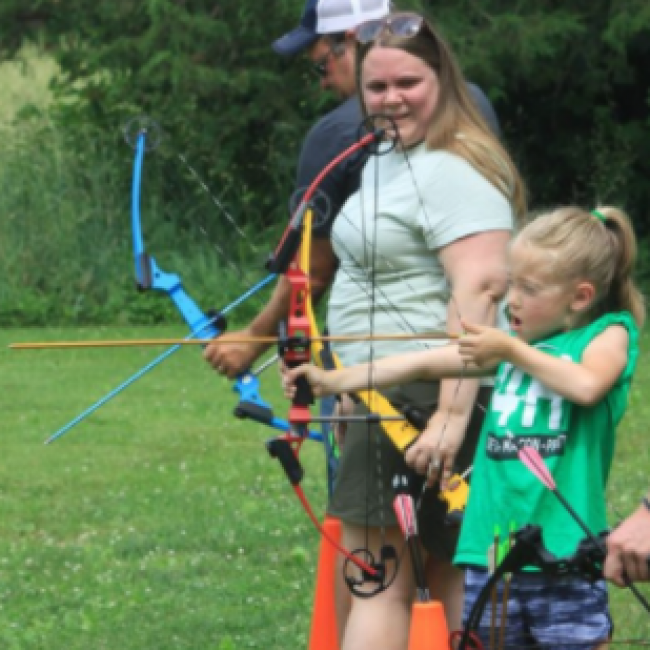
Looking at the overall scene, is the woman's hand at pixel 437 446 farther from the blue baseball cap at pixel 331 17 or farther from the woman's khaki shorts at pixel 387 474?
the blue baseball cap at pixel 331 17

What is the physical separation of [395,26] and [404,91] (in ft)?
0.49

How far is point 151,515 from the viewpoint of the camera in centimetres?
852

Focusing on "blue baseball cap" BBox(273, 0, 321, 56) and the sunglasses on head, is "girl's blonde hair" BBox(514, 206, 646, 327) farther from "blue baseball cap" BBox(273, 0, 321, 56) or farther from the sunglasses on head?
"blue baseball cap" BBox(273, 0, 321, 56)

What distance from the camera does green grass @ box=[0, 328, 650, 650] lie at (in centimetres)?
650

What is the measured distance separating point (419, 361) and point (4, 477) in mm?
5731

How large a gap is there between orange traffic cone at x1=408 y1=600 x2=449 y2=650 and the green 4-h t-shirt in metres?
0.13

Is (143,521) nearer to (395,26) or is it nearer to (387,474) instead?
(387,474)

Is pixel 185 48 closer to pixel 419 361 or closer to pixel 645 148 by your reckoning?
pixel 645 148

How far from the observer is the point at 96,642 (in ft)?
20.6

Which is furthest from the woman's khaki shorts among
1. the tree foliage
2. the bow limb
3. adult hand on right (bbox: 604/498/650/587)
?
the tree foliage

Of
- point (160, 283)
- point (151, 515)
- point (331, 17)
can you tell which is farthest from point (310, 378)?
point (151, 515)

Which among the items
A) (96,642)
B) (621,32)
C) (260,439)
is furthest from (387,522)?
(621,32)

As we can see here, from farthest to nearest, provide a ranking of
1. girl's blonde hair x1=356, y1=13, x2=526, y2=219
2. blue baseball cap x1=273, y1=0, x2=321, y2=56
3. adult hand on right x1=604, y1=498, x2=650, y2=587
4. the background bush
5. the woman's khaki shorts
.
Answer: the background bush
blue baseball cap x1=273, y1=0, x2=321, y2=56
the woman's khaki shorts
girl's blonde hair x1=356, y1=13, x2=526, y2=219
adult hand on right x1=604, y1=498, x2=650, y2=587

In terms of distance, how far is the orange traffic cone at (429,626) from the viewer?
13.1 feet
